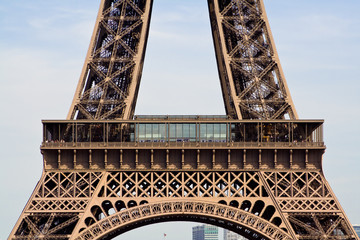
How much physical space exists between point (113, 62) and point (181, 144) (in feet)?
32.0

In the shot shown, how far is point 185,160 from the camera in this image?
71812mm

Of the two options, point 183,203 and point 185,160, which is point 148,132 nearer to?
point 185,160

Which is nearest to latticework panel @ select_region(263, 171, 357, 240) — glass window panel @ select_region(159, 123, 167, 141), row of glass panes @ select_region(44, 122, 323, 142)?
row of glass panes @ select_region(44, 122, 323, 142)

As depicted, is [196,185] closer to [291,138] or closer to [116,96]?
[291,138]

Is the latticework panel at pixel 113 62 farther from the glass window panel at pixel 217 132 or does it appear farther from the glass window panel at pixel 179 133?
the glass window panel at pixel 217 132

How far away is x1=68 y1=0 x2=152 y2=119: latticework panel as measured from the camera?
74.6 meters

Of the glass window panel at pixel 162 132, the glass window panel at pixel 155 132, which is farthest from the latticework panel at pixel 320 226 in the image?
the glass window panel at pixel 155 132

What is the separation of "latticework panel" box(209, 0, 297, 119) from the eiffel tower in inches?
4.2

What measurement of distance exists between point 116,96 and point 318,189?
21.7 meters

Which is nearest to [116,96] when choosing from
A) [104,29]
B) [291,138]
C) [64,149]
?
[104,29]

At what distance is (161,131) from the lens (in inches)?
2859

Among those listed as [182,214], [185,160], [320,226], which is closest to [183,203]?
[182,214]

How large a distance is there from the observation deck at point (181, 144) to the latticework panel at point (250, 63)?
176 cm

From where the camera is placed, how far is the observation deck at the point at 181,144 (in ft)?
235
